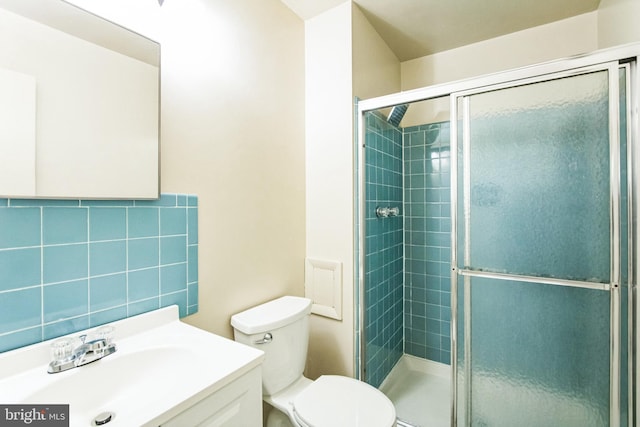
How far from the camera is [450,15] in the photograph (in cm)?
183

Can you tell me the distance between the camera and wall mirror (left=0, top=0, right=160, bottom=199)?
80 centimetres

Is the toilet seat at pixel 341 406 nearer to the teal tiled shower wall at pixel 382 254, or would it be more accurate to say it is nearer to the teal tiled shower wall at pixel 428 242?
the teal tiled shower wall at pixel 382 254

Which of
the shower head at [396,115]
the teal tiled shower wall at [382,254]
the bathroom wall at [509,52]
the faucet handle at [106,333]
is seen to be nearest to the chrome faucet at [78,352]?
the faucet handle at [106,333]

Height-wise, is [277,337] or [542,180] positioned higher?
[542,180]

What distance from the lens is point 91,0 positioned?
37.3 inches

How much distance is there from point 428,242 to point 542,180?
3.76 feet

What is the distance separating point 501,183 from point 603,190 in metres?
0.34

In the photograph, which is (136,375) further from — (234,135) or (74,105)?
(234,135)

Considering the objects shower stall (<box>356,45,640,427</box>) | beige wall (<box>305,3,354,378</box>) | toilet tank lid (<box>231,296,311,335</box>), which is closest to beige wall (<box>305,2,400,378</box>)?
beige wall (<box>305,3,354,378</box>)

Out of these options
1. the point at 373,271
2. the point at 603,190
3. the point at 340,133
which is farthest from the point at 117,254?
the point at 603,190

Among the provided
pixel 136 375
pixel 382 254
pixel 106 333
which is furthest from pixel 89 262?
pixel 382 254

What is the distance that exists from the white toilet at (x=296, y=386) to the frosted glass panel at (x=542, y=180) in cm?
77

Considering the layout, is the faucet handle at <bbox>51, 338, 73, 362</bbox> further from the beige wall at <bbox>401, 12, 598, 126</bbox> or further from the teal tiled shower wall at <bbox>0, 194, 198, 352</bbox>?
the beige wall at <bbox>401, 12, 598, 126</bbox>

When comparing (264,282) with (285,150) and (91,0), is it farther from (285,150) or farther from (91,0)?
(91,0)
